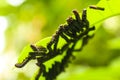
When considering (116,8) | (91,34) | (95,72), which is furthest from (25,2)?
(116,8)

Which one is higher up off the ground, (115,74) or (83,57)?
(83,57)

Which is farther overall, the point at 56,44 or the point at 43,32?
the point at 43,32

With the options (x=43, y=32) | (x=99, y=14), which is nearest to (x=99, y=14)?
(x=99, y=14)

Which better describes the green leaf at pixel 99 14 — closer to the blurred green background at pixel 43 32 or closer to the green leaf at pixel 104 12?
the green leaf at pixel 104 12

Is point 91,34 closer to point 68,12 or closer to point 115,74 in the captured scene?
point 115,74

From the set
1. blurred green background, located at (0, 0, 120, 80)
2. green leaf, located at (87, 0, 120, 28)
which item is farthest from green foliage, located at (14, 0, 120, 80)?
blurred green background, located at (0, 0, 120, 80)

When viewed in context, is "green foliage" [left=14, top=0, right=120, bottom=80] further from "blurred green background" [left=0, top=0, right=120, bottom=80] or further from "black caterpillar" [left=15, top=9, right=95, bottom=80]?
"blurred green background" [left=0, top=0, right=120, bottom=80]

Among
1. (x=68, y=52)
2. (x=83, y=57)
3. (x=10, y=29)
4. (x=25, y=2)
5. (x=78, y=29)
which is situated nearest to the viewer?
(x=78, y=29)

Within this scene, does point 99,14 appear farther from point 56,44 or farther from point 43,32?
point 43,32
